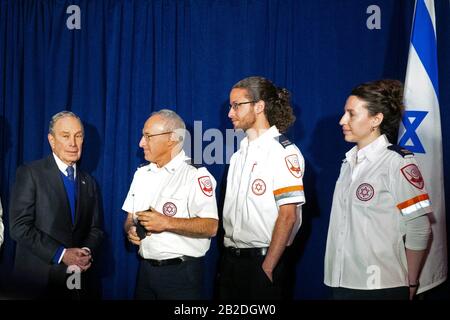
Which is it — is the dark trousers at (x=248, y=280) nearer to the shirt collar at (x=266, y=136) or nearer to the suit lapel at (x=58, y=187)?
the shirt collar at (x=266, y=136)

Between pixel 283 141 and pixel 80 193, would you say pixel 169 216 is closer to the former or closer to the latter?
pixel 80 193

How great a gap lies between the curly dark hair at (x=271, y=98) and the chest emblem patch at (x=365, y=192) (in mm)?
623

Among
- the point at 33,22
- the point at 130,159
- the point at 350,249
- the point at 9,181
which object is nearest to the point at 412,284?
the point at 350,249

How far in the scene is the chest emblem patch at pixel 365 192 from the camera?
6.60 ft

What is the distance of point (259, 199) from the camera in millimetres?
2328

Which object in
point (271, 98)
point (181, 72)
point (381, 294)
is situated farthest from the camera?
point (181, 72)

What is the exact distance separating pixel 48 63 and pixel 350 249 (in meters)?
2.36

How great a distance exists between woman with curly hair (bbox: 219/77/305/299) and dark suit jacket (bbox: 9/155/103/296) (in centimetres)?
77

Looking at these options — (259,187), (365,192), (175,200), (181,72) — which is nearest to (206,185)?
(175,200)

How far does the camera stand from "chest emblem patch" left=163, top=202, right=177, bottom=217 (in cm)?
240

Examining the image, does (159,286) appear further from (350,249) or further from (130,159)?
(130,159)

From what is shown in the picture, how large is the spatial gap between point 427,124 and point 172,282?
1.56 meters

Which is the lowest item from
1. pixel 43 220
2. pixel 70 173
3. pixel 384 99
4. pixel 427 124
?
pixel 43 220

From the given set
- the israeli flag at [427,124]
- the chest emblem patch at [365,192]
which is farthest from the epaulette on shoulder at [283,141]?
the israeli flag at [427,124]
